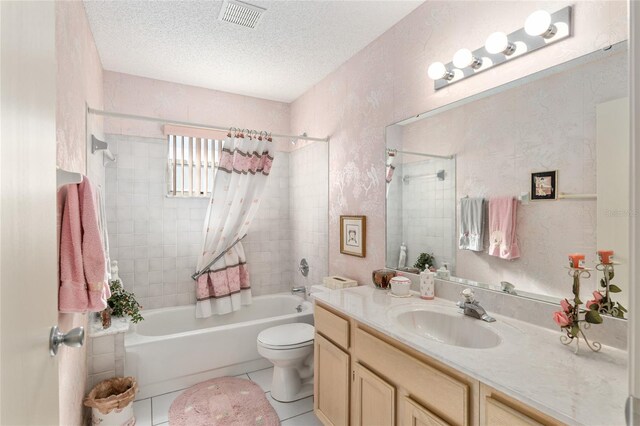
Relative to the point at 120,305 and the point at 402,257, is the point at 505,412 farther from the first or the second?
the point at 120,305

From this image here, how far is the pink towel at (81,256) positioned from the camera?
4.42 feet

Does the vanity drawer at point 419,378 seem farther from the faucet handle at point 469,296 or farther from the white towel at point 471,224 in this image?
the white towel at point 471,224

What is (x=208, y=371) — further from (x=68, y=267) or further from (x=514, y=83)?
(x=514, y=83)

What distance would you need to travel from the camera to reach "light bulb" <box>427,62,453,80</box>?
1.73m

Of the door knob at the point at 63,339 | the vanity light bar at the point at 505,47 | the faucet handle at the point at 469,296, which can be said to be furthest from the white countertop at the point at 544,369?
the vanity light bar at the point at 505,47

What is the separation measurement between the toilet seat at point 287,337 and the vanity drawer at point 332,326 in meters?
0.40

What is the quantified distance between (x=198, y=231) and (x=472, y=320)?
8.53ft

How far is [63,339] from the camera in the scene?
806 millimetres

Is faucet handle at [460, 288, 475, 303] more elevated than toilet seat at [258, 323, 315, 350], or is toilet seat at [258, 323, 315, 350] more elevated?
faucet handle at [460, 288, 475, 303]

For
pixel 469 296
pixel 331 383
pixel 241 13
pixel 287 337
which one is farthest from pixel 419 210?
pixel 241 13

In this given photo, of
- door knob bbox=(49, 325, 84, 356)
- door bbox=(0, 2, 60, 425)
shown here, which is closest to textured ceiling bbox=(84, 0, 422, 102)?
door bbox=(0, 2, 60, 425)

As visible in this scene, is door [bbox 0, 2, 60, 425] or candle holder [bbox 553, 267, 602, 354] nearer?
door [bbox 0, 2, 60, 425]

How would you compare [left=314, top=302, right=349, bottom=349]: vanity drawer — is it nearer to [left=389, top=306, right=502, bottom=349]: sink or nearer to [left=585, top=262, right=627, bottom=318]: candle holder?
[left=389, top=306, right=502, bottom=349]: sink

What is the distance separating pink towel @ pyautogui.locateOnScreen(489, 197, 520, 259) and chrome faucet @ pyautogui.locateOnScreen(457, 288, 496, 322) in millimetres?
238
